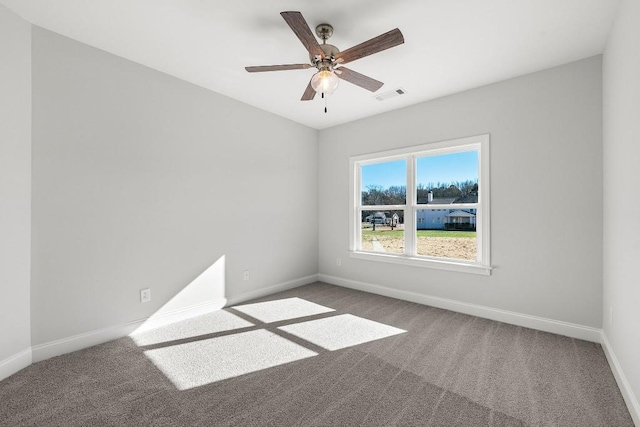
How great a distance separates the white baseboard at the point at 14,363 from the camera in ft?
6.57

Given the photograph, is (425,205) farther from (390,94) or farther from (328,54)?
(328,54)

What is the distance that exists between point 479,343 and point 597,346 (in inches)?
40.1

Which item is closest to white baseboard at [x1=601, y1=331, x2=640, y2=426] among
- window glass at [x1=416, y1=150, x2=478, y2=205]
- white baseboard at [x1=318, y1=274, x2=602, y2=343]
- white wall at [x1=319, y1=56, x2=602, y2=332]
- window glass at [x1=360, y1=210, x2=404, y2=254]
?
white baseboard at [x1=318, y1=274, x2=602, y2=343]

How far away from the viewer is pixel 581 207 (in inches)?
105

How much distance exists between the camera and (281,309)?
3486mm

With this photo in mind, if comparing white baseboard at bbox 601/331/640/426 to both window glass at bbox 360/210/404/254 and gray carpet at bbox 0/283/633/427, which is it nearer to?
gray carpet at bbox 0/283/633/427

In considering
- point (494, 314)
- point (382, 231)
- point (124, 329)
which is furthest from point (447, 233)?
point (124, 329)

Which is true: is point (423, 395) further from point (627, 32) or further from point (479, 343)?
point (627, 32)

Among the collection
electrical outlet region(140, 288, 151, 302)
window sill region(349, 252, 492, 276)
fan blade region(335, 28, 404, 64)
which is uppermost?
fan blade region(335, 28, 404, 64)

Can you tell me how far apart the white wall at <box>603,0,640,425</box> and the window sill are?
1043 millimetres

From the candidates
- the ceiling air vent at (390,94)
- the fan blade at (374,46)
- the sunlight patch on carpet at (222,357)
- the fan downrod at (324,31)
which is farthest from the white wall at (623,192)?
the sunlight patch on carpet at (222,357)

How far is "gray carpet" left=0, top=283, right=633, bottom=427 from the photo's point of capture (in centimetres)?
167

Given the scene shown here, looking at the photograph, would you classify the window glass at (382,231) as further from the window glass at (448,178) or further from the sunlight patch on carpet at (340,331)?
the sunlight patch on carpet at (340,331)

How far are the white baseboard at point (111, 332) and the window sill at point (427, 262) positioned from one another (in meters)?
2.22
